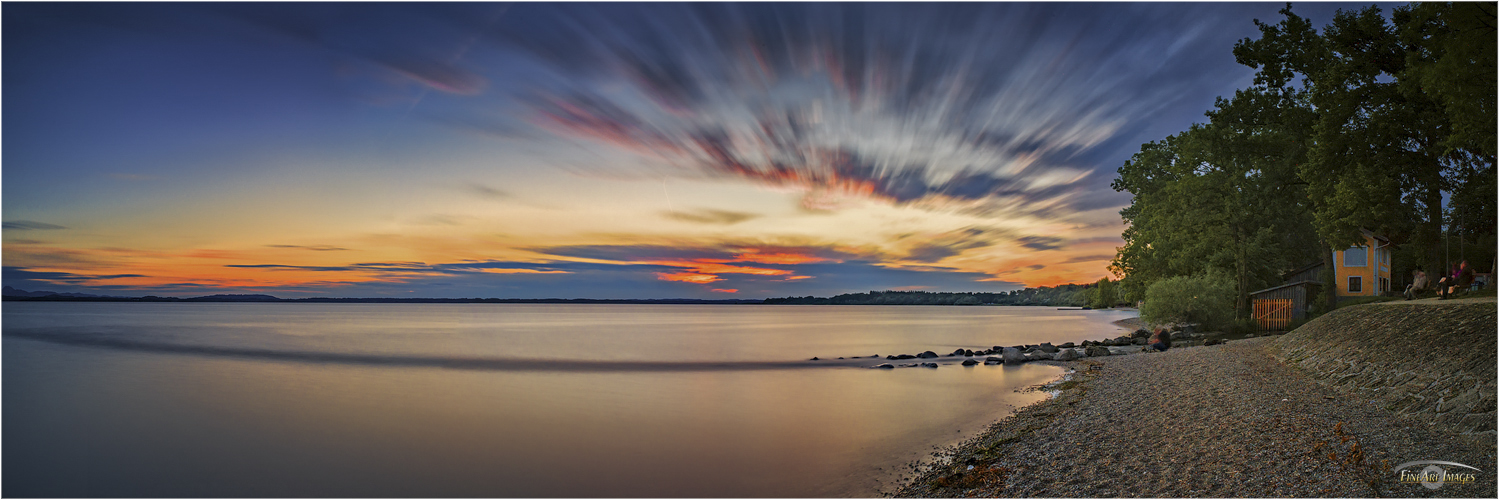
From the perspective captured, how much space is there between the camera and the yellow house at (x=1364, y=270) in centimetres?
4544

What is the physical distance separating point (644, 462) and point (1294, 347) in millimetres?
17436

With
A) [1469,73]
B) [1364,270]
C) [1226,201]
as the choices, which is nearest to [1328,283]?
[1226,201]

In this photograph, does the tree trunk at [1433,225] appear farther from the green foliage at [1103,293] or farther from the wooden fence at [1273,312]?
the green foliage at [1103,293]

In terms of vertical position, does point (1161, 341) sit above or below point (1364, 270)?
below

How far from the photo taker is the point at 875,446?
13.8m

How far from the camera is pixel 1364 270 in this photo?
4688 cm

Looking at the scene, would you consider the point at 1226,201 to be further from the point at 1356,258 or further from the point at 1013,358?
the point at 1356,258

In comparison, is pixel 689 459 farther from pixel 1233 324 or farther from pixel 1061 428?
pixel 1233 324

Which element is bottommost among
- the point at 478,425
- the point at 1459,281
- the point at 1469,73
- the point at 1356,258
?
the point at 478,425

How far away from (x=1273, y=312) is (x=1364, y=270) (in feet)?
55.7

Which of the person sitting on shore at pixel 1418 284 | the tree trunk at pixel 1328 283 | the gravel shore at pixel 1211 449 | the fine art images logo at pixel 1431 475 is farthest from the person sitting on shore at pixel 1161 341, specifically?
the fine art images logo at pixel 1431 475

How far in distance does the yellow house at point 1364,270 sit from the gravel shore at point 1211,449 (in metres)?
41.5

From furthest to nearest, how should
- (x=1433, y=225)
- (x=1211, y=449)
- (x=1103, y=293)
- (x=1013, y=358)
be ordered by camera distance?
1. (x=1103, y=293)
2. (x=1013, y=358)
3. (x=1433, y=225)
4. (x=1211, y=449)

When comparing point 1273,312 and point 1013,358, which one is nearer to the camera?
point 1013,358
